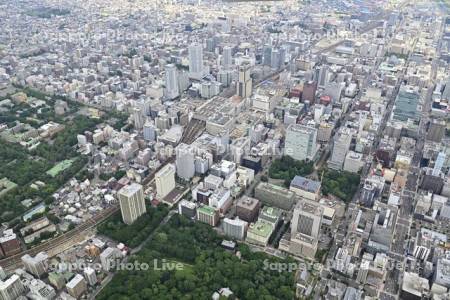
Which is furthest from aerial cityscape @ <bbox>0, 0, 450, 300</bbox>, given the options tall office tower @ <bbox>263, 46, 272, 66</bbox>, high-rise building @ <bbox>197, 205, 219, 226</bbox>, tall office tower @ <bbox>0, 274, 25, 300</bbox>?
tall office tower @ <bbox>263, 46, 272, 66</bbox>

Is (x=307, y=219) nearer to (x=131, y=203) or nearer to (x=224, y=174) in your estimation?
(x=224, y=174)

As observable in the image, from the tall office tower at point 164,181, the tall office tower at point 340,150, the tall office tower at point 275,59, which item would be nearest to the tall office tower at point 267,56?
the tall office tower at point 275,59

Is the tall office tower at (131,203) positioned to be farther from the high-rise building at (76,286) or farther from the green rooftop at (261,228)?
the green rooftop at (261,228)

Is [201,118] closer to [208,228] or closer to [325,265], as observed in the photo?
[208,228]

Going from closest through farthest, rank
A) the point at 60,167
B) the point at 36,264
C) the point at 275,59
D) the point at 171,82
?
the point at 36,264, the point at 60,167, the point at 171,82, the point at 275,59

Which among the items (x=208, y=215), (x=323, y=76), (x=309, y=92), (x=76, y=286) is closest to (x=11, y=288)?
(x=76, y=286)

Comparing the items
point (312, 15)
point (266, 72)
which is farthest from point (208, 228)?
point (312, 15)

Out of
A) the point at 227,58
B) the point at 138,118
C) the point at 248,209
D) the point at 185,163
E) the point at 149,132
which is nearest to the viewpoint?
the point at 248,209
